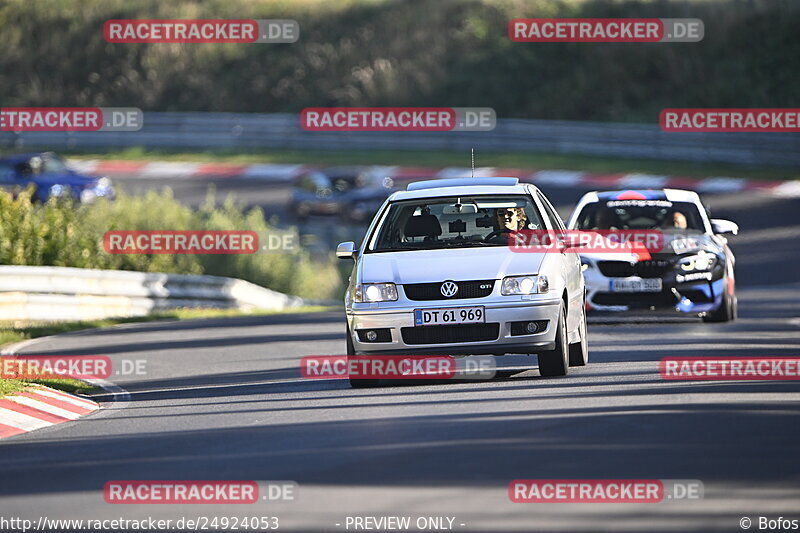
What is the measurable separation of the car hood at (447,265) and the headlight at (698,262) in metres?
5.75

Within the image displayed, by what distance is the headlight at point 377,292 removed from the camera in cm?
1255

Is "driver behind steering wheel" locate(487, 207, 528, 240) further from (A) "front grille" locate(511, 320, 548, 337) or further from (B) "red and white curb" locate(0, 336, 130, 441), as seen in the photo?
(B) "red and white curb" locate(0, 336, 130, 441)

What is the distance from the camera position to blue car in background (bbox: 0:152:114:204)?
1455 inches

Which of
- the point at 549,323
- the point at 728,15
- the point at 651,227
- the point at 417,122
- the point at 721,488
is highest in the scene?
the point at 728,15

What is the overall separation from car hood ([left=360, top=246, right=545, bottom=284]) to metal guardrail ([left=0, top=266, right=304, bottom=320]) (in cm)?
945

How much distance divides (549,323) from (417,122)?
33.9m

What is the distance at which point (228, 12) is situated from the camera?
57.1 metres

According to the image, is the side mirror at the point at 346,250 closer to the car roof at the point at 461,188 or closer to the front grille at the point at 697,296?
the car roof at the point at 461,188

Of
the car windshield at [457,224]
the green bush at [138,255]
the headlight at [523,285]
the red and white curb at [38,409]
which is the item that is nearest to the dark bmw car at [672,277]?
the car windshield at [457,224]

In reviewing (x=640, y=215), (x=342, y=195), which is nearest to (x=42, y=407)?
(x=640, y=215)

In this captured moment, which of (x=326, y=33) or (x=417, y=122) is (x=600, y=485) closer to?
(x=417, y=122)

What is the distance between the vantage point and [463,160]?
42.1 meters

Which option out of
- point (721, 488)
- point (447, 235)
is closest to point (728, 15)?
point (447, 235)

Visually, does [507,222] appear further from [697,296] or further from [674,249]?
[697,296]
